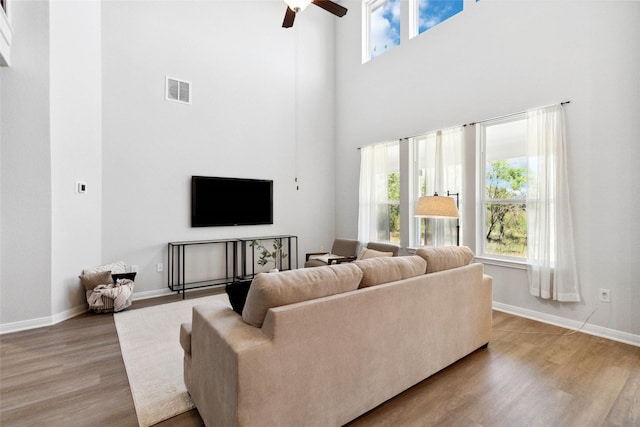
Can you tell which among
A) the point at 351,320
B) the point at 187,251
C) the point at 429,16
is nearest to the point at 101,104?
the point at 187,251

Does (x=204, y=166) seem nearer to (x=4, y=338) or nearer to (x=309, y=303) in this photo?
(x=4, y=338)

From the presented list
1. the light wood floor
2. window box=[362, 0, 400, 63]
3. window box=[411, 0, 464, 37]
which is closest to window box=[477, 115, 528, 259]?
the light wood floor

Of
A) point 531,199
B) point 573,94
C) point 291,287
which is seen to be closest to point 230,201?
point 291,287

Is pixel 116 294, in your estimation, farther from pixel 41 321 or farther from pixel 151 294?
pixel 151 294

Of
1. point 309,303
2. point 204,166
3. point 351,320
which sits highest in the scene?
point 204,166

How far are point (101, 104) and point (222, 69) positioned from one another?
5.88 feet

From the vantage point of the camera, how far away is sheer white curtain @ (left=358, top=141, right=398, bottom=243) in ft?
17.2

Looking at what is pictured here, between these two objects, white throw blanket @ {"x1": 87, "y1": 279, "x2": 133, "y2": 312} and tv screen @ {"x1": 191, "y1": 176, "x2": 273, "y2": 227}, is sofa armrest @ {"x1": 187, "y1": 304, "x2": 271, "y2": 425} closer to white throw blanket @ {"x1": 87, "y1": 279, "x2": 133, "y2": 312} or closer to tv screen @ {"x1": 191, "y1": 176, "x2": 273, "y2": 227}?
white throw blanket @ {"x1": 87, "y1": 279, "x2": 133, "y2": 312}

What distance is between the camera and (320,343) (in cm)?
153

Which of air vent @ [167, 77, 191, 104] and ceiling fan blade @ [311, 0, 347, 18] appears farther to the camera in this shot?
air vent @ [167, 77, 191, 104]

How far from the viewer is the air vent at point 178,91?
4.37 meters

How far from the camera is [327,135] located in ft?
20.1

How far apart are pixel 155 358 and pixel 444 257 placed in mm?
2443

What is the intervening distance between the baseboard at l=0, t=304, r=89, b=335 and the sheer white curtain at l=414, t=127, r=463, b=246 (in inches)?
182
